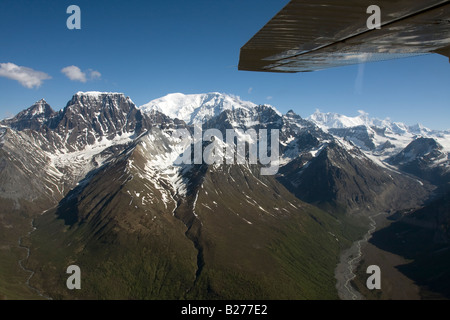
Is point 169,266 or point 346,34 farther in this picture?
point 169,266

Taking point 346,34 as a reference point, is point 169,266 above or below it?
below

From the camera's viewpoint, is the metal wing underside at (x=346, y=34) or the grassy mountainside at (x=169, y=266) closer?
the metal wing underside at (x=346, y=34)

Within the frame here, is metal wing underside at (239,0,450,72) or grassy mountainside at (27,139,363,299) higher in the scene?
metal wing underside at (239,0,450,72)

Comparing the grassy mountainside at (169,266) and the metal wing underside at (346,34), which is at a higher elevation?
the metal wing underside at (346,34)

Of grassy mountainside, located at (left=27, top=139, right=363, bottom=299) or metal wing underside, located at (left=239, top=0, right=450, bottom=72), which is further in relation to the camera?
grassy mountainside, located at (left=27, top=139, right=363, bottom=299)
